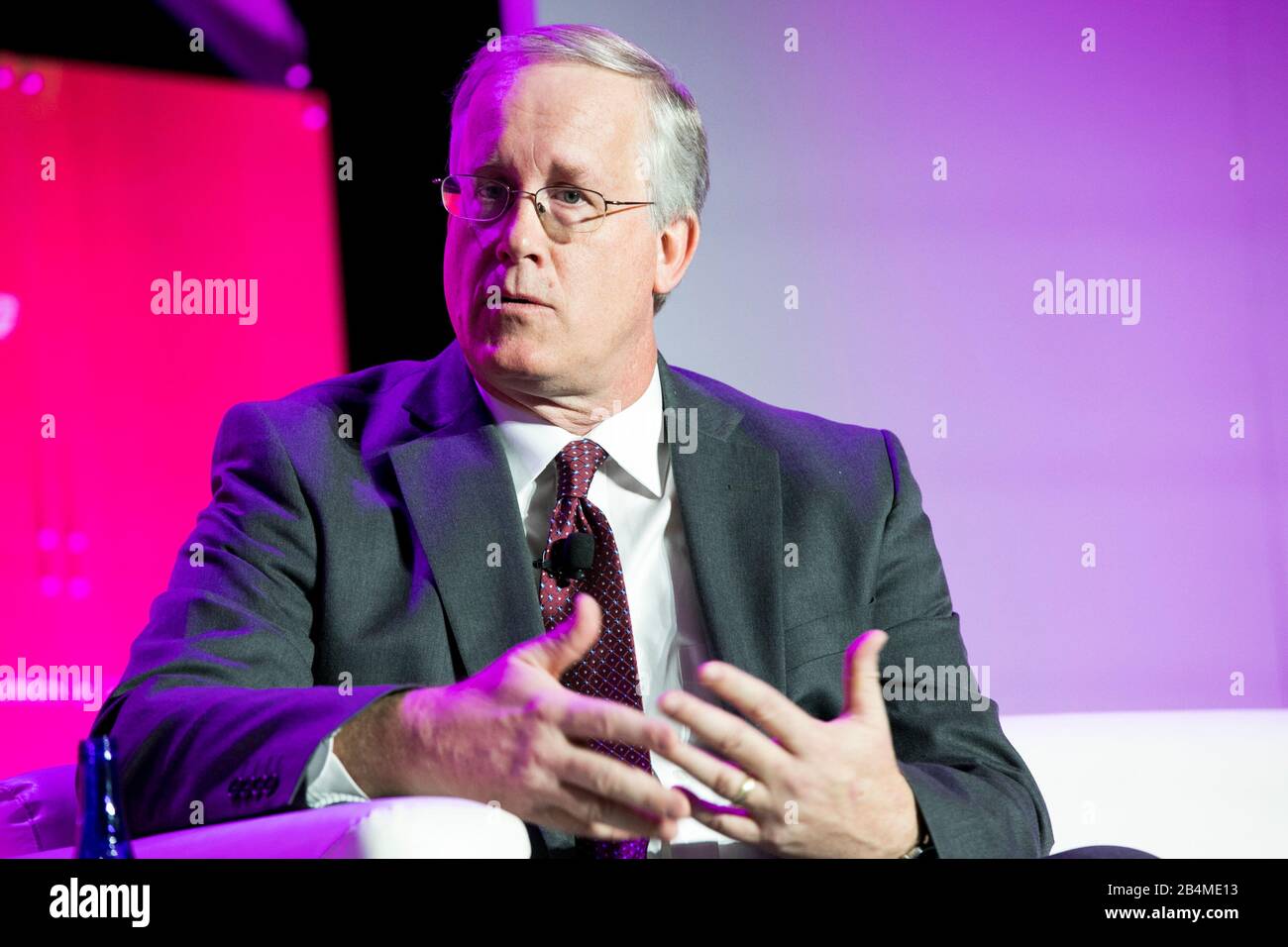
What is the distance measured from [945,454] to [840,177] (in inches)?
27.1

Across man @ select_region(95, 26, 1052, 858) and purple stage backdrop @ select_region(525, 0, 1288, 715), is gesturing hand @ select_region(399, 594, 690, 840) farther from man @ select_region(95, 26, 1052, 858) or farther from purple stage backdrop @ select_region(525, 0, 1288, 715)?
purple stage backdrop @ select_region(525, 0, 1288, 715)

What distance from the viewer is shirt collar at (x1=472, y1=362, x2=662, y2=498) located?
2014 mm

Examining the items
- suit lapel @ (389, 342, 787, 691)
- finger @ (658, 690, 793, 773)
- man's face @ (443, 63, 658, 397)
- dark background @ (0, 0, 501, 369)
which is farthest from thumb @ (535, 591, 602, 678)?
dark background @ (0, 0, 501, 369)

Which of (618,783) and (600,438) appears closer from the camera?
(618,783)

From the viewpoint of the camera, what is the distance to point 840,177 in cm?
317

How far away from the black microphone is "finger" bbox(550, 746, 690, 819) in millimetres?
520

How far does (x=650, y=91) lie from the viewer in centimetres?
219

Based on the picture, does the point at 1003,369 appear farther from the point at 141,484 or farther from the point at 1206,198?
the point at 141,484

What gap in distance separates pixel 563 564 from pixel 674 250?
0.69 m

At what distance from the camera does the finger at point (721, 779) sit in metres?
1.36

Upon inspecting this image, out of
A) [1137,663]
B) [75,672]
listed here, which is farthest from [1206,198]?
[75,672]

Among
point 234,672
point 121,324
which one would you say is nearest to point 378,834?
point 234,672

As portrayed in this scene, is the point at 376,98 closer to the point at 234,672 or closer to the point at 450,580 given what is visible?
the point at 450,580
